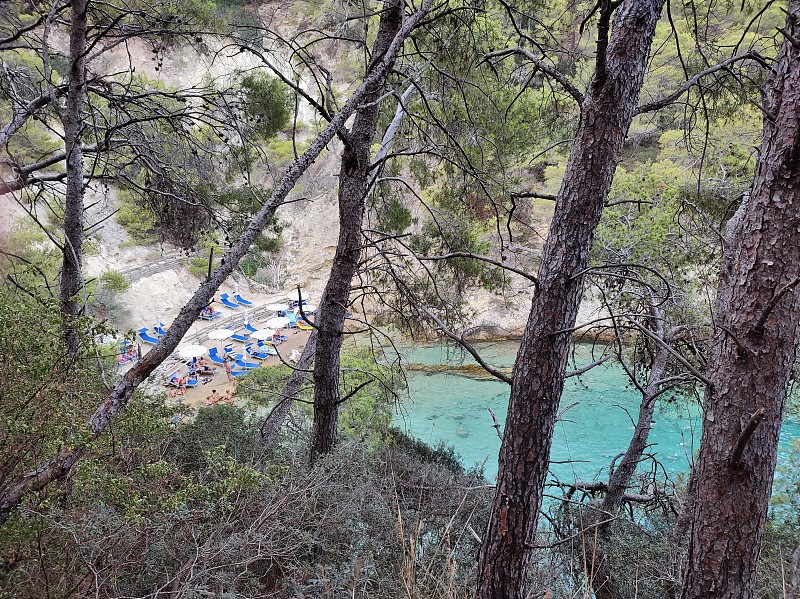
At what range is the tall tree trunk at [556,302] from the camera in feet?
6.89

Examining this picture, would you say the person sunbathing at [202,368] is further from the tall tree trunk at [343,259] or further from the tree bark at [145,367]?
the tree bark at [145,367]

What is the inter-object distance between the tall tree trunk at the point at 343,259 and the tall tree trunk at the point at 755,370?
7.44 ft

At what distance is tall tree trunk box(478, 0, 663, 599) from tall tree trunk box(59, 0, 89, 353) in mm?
2077

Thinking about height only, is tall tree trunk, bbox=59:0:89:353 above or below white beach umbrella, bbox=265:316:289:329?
below

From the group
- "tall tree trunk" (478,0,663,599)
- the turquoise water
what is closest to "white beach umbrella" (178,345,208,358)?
the turquoise water

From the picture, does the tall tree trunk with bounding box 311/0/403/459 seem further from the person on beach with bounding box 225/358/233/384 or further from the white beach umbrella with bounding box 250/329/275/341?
the white beach umbrella with bounding box 250/329/275/341

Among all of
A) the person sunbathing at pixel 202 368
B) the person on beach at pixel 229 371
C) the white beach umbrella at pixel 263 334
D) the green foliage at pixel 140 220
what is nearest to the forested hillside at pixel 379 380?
the green foliage at pixel 140 220

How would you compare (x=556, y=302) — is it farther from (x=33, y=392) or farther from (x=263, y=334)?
(x=263, y=334)

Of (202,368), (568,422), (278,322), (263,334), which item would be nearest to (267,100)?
(568,422)

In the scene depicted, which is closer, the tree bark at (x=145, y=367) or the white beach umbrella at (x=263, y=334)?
the tree bark at (x=145, y=367)

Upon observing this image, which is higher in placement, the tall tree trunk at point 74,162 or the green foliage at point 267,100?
the green foliage at point 267,100

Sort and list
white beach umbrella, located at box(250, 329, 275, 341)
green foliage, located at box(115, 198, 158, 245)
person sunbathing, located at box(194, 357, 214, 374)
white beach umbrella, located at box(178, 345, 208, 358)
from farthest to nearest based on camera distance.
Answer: white beach umbrella, located at box(250, 329, 275, 341) → person sunbathing, located at box(194, 357, 214, 374) → white beach umbrella, located at box(178, 345, 208, 358) → green foliage, located at box(115, 198, 158, 245)

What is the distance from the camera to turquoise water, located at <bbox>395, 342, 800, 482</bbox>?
31.4ft

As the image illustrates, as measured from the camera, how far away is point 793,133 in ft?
5.63
